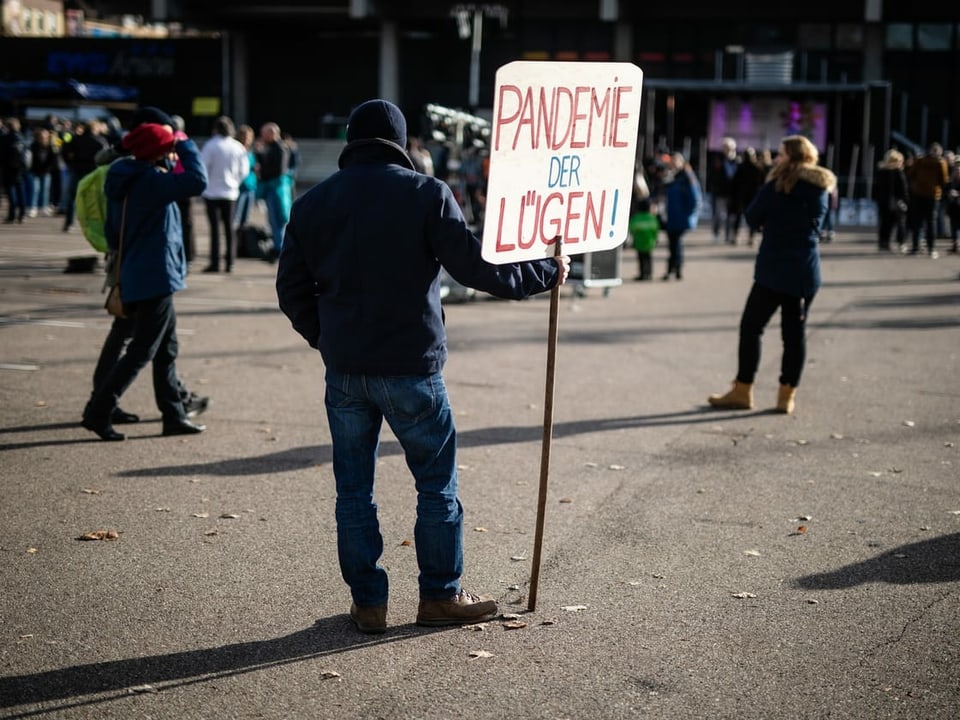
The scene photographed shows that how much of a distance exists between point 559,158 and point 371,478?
1.50 m

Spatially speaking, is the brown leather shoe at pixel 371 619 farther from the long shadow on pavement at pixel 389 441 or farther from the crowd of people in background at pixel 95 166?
the crowd of people in background at pixel 95 166

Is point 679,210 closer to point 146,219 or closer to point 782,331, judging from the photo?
point 782,331

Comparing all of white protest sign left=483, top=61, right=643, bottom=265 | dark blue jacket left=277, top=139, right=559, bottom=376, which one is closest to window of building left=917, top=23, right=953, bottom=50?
white protest sign left=483, top=61, right=643, bottom=265

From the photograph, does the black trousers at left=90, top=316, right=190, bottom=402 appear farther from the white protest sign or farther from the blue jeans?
the white protest sign

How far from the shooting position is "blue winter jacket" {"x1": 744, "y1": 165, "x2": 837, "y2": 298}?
30.9 feet

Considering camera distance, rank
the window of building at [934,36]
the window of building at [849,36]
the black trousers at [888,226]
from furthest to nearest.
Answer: the window of building at [849,36] → the window of building at [934,36] → the black trousers at [888,226]

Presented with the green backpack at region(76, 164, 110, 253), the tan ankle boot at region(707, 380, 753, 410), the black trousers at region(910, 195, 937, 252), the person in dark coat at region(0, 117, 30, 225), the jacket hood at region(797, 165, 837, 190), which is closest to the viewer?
the jacket hood at region(797, 165, 837, 190)

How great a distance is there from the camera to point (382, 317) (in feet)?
15.7

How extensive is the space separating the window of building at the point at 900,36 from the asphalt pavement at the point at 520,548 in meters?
35.3

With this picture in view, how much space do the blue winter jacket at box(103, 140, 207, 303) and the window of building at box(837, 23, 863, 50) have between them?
132ft

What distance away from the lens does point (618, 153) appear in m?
5.54

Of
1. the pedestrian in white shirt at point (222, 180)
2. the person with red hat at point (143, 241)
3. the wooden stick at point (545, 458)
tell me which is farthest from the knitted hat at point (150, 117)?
the pedestrian in white shirt at point (222, 180)

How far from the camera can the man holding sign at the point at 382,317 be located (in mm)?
4766

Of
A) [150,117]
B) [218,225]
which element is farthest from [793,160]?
[218,225]
